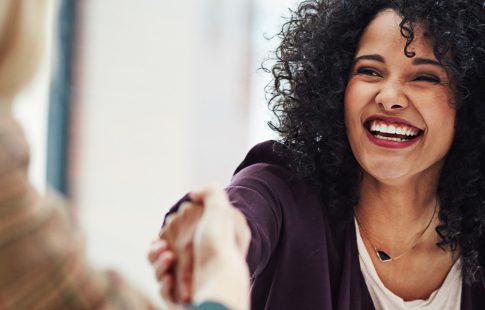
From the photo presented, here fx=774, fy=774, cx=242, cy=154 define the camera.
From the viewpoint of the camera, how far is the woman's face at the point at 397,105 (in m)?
1.59

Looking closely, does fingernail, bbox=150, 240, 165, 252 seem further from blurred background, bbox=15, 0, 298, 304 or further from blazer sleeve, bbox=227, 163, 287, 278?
blurred background, bbox=15, 0, 298, 304

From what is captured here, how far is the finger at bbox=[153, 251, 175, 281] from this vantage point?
3.33 ft

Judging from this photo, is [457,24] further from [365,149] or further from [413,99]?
[365,149]

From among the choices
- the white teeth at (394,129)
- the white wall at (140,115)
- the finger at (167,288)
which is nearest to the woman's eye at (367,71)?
the white teeth at (394,129)

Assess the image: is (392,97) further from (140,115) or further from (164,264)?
(140,115)

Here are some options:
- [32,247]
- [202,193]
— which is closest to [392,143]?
[202,193]

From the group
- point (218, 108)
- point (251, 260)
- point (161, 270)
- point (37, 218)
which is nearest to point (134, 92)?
point (218, 108)

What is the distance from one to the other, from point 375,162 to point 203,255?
74 centimetres

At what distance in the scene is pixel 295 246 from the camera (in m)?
1.56

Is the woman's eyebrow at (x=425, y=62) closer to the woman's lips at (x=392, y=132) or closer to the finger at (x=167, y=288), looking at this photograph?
the woman's lips at (x=392, y=132)

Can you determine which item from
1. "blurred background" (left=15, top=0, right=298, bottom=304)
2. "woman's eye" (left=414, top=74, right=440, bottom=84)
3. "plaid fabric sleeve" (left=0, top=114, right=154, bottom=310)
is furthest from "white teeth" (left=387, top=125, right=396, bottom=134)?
"blurred background" (left=15, top=0, right=298, bottom=304)

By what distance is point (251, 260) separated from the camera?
4.43 ft

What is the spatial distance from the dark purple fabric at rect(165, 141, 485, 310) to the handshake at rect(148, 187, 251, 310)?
389mm

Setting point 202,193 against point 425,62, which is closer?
point 202,193
